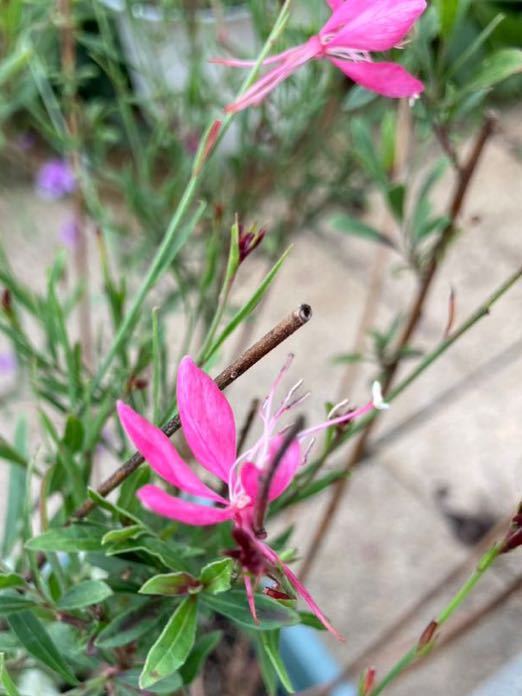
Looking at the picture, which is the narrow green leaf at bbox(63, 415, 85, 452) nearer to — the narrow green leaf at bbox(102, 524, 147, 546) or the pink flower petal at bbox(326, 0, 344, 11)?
the narrow green leaf at bbox(102, 524, 147, 546)

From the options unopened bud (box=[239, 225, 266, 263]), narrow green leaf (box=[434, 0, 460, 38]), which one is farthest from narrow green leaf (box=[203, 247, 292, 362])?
narrow green leaf (box=[434, 0, 460, 38])

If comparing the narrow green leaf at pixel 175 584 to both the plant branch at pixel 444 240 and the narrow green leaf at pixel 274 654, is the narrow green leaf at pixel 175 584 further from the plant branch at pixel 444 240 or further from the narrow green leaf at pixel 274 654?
the plant branch at pixel 444 240

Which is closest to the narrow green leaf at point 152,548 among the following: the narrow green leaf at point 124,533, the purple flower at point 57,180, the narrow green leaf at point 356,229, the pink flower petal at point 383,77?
the narrow green leaf at point 124,533

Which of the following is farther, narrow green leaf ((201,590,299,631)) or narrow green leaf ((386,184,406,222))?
narrow green leaf ((386,184,406,222))

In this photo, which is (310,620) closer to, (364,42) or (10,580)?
(10,580)

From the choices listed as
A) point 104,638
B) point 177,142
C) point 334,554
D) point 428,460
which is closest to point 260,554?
point 104,638

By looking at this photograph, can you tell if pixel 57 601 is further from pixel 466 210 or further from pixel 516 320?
pixel 466 210
